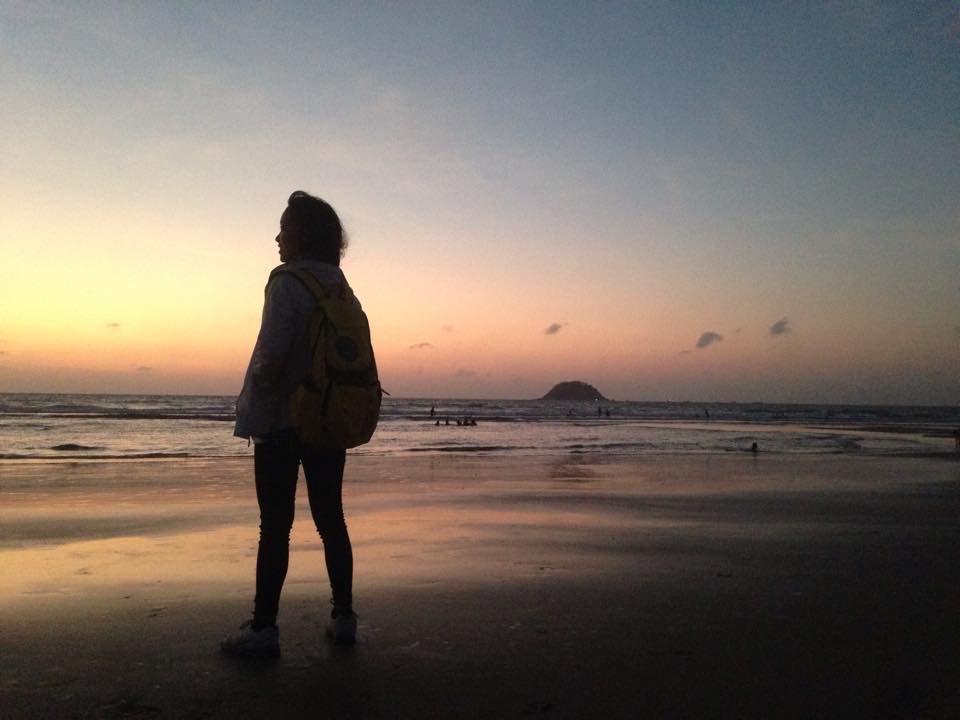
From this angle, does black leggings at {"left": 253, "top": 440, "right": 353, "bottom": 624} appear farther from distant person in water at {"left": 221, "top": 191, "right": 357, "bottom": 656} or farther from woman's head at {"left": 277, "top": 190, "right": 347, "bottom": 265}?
woman's head at {"left": 277, "top": 190, "right": 347, "bottom": 265}

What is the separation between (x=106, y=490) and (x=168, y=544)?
17.0 ft

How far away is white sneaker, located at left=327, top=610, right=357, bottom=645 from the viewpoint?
129 inches

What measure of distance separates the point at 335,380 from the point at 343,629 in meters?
1.19

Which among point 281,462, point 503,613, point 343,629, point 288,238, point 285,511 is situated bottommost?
point 503,613

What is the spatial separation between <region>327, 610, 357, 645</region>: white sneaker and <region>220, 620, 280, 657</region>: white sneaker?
10.4 inches

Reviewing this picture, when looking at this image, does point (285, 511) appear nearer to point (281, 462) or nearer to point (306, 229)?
point (281, 462)

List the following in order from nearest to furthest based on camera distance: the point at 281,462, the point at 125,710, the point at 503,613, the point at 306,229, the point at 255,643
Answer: the point at 125,710
the point at 255,643
the point at 281,462
the point at 306,229
the point at 503,613

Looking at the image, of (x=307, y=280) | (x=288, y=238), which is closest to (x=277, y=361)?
(x=307, y=280)

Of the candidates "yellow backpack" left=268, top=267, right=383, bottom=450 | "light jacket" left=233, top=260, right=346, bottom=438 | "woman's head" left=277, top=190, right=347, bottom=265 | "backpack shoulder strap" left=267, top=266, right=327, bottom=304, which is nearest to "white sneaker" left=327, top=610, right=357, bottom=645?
"yellow backpack" left=268, top=267, right=383, bottom=450

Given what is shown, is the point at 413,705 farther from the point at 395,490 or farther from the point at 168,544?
the point at 395,490

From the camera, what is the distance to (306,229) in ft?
11.6

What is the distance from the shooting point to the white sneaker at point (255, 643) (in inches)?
123

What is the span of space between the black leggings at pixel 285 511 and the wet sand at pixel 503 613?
28 centimetres

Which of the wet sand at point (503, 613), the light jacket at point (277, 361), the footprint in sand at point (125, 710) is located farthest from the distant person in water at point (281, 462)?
the footprint in sand at point (125, 710)
